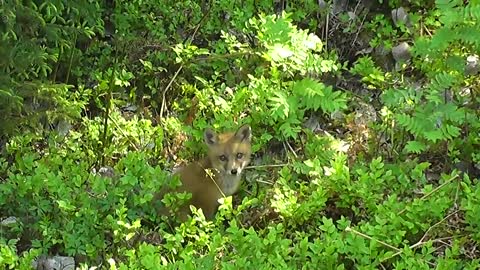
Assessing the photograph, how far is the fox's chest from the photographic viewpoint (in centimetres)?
607

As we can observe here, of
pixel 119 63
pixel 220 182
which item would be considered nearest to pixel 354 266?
pixel 220 182

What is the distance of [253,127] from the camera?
260 inches

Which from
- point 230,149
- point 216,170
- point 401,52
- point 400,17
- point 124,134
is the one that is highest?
point 400,17

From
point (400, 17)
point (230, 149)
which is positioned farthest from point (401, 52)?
point (230, 149)

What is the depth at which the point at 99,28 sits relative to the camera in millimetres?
7055

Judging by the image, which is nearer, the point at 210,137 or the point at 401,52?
the point at 210,137

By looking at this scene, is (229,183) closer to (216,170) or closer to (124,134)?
(216,170)

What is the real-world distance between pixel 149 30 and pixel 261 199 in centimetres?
274

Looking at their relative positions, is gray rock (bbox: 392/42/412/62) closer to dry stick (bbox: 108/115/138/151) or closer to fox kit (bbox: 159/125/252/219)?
fox kit (bbox: 159/125/252/219)

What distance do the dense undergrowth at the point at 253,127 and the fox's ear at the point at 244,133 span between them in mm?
238

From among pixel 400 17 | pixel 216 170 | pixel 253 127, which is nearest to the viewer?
pixel 216 170

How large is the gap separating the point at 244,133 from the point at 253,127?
1.30ft

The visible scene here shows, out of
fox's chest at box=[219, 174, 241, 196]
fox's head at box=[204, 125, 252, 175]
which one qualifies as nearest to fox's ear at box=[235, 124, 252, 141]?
fox's head at box=[204, 125, 252, 175]

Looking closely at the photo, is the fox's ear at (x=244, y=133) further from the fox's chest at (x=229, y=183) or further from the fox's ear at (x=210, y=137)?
the fox's chest at (x=229, y=183)
